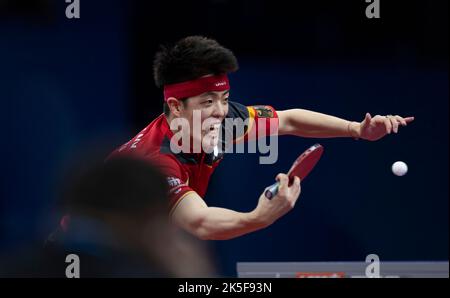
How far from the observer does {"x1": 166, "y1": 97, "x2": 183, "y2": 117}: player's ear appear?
Answer: 363 cm

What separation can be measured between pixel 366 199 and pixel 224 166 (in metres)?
0.99

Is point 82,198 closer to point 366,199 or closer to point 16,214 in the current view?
point 16,214

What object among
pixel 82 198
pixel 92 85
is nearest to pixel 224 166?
pixel 92 85

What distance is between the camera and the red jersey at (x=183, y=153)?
Result: 3.34 meters

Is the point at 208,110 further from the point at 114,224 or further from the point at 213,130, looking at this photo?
the point at 114,224

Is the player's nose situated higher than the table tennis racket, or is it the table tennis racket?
the player's nose

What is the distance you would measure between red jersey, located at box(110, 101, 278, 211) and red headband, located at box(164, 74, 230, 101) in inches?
7.1

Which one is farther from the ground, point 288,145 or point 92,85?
point 92,85

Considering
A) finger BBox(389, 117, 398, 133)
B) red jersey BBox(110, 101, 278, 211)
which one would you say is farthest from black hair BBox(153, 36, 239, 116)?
finger BBox(389, 117, 398, 133)

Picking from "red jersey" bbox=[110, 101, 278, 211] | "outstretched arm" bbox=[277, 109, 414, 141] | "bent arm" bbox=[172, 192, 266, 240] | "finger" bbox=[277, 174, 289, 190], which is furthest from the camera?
"outstretched arm" bbox=[277, 109, 414, 141]

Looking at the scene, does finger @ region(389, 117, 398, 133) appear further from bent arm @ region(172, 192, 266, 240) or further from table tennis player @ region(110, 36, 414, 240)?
bent arm @ region(172, 192, 266, 240)

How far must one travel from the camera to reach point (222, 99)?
3.60m

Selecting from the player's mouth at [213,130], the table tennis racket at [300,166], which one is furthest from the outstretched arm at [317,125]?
the table tennis racket at [300,166]

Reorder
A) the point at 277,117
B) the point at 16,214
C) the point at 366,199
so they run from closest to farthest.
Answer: the point at 277,117
the point at 16,214
the point at 366,199
